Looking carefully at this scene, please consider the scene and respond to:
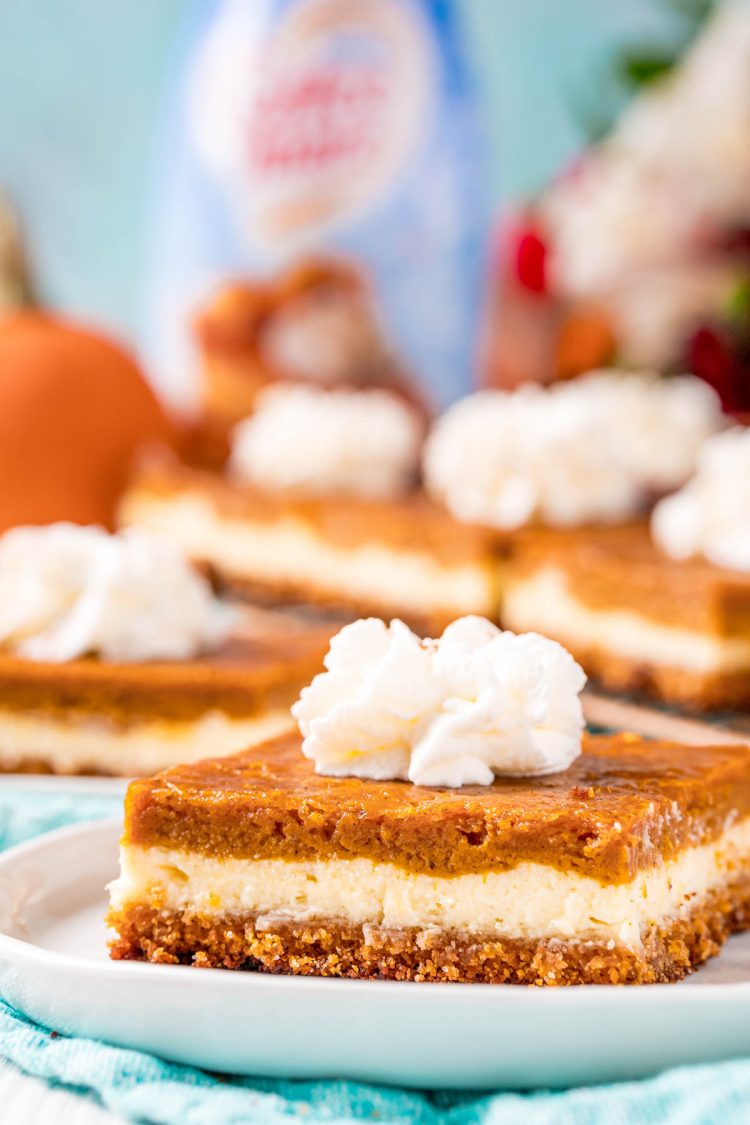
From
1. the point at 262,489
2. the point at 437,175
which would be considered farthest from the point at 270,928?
the point at 437,175

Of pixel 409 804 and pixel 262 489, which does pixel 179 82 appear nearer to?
pixel 262 489

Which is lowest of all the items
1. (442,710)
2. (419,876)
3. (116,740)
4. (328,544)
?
(328,544)

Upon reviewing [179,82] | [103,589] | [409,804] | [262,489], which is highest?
[179,82]

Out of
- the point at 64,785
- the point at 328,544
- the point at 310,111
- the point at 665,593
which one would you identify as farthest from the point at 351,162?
the point at 64,785

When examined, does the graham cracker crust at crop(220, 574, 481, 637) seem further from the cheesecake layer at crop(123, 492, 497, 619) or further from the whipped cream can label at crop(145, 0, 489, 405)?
the whipped cream can label at crop(145, 0, 489, 405)

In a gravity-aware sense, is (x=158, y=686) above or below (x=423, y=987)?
below

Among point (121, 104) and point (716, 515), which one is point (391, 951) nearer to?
→ point (716, 515)
